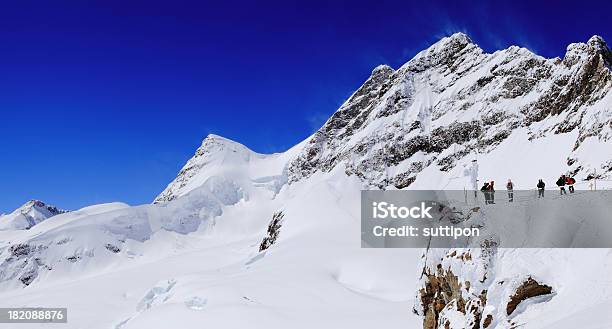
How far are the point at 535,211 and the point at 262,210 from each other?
13143cm

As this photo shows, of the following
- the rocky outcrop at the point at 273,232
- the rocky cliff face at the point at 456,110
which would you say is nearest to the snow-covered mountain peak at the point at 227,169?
the rocky cliff face at the point at 456,110

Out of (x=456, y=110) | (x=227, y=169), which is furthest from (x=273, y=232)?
(x=227, y=169)

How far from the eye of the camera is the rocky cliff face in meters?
61.2

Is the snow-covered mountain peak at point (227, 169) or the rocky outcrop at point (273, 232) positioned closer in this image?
the rocky outcrop at point (273, 232)

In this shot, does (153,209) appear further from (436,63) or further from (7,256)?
(436,63)

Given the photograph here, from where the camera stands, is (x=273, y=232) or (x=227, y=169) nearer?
(x=273, y=232)

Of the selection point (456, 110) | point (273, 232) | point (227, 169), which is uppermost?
point (227, 169)

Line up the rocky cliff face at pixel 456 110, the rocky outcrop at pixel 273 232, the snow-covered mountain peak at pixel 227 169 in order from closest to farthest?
the rocky cliff face at pixel 456 110, the rocky outcrop at pixel 273 232, the snow-covered mountain peak at pixel 227 169

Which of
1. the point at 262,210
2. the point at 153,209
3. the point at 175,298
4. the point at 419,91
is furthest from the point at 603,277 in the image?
the point at 153,209

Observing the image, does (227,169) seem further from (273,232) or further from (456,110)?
(273,232)

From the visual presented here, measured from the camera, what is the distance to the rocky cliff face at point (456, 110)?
61219 millimetres

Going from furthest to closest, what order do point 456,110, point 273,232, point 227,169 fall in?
point 227,169, point 456,110, point 273,232

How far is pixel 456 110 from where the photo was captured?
10269cm

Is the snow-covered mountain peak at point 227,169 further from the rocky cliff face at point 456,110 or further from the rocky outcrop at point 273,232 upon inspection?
the rocky outcrop at point 273,232
